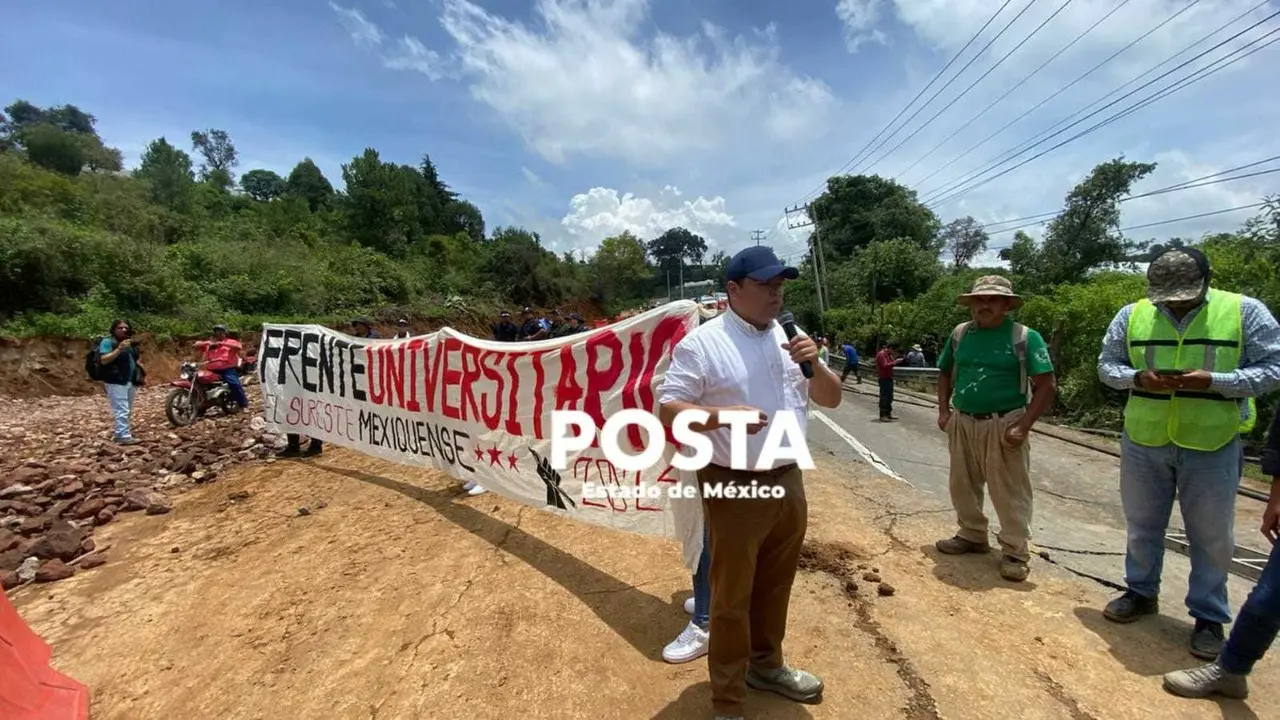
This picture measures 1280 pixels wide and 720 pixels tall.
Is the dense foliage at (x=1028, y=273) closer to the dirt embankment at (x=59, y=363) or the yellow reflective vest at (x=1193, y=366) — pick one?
the yellow reflective vest at (x=1193, y=366)

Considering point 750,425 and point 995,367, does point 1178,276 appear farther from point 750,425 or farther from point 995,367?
point 750,425

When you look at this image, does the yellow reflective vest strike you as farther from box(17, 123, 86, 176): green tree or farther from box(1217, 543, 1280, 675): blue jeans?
box(17, 123, 86, 176): green tree

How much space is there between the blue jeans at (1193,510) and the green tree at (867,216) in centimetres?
4188

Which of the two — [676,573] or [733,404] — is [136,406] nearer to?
[676,573]

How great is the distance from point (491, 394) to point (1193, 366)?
405 centimetres

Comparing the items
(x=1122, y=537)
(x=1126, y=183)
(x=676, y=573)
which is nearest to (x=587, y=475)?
(x=676, y=573)

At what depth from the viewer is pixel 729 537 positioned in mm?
2023

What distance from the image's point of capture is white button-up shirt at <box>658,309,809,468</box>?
6.61 ft

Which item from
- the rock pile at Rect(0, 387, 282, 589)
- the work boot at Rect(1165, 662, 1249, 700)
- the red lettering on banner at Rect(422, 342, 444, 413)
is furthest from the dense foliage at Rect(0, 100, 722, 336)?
the work boot at Rect(1165, 662, 1249, 700)

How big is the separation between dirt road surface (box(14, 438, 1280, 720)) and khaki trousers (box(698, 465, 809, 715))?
1.11 feet

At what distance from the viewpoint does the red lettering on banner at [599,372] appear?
3391mm

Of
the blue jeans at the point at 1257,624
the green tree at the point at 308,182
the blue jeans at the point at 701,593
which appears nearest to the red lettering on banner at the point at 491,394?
the blue jeans at the point at 701,593

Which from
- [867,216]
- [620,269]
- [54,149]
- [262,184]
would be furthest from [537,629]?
[262,184]

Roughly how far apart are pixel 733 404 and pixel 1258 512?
17.9 feet
